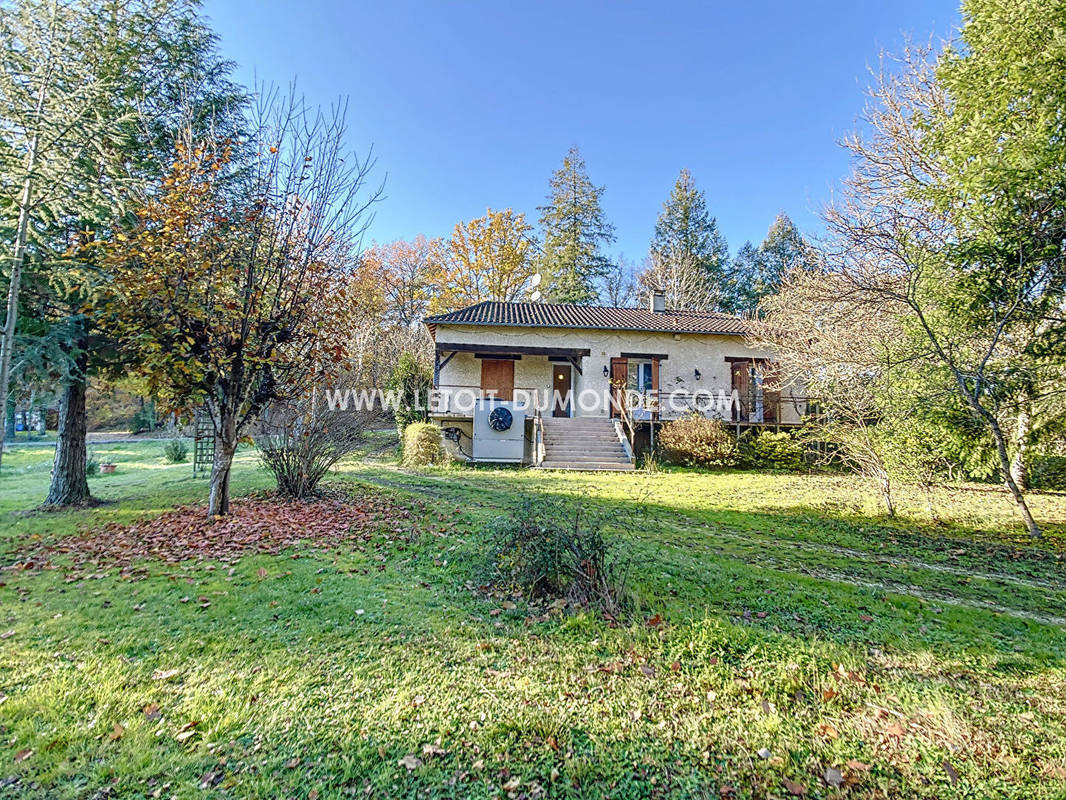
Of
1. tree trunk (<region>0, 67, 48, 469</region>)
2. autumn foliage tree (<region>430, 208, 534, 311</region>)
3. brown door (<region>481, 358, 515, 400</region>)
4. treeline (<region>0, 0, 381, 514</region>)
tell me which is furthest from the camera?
autumn foliage tree (<region>430, 208, 534, 311</region>)

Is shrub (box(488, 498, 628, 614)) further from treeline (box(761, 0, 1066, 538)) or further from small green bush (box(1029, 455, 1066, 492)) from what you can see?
small green bush (box(1029, 455, 1066, 492))

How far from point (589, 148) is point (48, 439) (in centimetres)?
3552

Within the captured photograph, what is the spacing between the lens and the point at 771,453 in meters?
15.4

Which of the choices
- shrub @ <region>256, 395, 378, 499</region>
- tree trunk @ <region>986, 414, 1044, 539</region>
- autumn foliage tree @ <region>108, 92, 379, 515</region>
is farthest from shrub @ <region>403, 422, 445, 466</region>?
tree trunk @ <region>986, 414, 1044, 539</region>

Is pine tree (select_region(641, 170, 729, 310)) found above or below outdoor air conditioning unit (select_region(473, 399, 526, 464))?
above

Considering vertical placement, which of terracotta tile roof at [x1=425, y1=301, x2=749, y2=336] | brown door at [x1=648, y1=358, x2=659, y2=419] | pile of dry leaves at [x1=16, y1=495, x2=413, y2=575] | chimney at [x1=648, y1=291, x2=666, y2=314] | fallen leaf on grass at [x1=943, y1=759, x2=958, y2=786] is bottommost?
fallen leaf on grass at [x1=943, y1=759, x2=958, y2=786]

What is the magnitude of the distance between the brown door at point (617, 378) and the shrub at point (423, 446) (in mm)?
6669

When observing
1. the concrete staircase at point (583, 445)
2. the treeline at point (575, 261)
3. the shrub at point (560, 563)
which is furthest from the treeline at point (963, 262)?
the treeline at point (575, 261)

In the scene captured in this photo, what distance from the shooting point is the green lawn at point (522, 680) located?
2318 mm

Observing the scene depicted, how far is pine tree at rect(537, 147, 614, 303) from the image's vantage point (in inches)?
1216

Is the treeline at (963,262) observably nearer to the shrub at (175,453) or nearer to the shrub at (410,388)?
the shrub at (410,388)

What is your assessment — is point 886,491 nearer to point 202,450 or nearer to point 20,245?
point 20,245

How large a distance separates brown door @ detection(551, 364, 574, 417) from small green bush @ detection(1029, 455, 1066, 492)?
12599mm

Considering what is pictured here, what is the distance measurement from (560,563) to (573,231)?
3048cm
